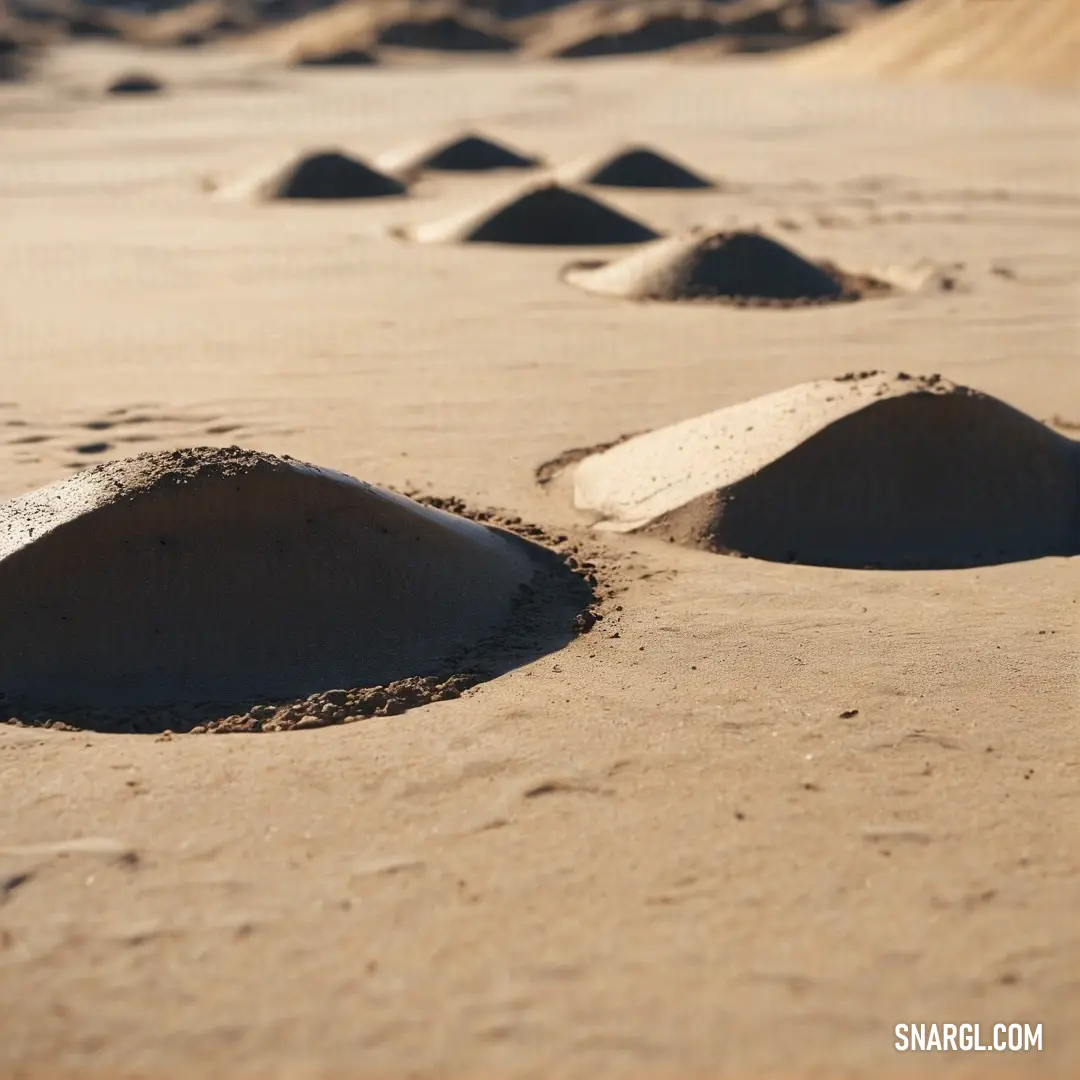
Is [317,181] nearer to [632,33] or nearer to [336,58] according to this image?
[336,58]

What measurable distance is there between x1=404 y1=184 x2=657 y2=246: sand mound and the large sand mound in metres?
12.8

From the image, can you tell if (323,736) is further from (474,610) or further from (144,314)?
(144,314)

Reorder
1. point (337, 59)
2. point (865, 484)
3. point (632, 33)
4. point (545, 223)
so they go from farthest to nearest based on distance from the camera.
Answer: point (632, 33) < point (337, 59) < point (545, 223) < point (865, 484)

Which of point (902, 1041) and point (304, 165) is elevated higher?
point (304, 165)

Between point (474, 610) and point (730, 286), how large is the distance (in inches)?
222

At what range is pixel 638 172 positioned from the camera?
605 inches

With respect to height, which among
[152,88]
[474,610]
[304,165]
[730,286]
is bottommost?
[474,610]

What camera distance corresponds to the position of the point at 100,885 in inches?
122

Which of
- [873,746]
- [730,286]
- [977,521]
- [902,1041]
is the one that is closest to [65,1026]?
[902,1041]

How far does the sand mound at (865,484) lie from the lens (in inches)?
205

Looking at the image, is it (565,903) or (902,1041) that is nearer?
(902,1041)

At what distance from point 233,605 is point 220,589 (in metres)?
0.06

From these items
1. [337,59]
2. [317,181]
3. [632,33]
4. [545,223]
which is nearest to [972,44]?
[317,181]

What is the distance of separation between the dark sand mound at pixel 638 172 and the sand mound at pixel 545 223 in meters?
3.17
